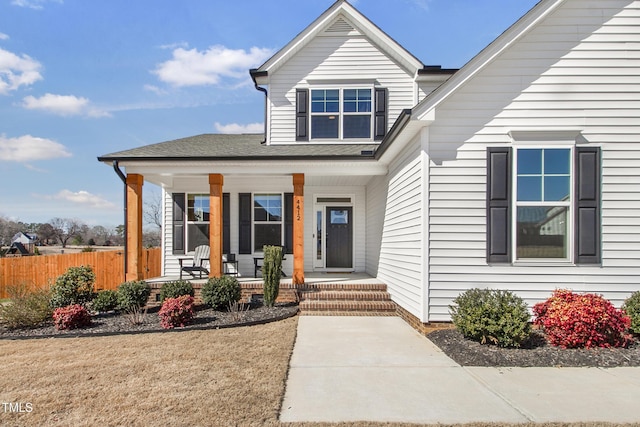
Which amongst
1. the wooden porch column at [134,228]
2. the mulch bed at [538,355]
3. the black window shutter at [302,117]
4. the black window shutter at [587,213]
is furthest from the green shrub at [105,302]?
the black window shutter at [587,213]

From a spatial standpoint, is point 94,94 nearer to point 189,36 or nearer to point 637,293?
point 189,36

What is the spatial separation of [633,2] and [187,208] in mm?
10756

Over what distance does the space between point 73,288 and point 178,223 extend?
11.6 feet

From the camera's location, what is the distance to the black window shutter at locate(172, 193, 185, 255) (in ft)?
35.9

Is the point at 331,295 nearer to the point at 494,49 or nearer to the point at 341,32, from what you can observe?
the point at 494,49

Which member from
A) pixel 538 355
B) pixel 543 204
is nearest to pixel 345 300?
pixel 538 355

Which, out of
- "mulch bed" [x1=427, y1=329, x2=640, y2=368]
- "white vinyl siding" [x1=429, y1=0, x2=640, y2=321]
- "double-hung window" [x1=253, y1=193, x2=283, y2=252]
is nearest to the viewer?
"mulch bed" [x1=427, y1=329, x2=640, y2=368]

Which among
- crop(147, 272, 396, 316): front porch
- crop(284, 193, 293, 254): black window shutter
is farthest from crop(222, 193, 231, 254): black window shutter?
crop(147, 272, 396, 316): front porch

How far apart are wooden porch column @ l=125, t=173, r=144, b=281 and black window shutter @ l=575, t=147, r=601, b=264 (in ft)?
28.8

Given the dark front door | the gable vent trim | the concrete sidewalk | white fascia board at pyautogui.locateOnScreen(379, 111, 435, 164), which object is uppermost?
the gable vent trim

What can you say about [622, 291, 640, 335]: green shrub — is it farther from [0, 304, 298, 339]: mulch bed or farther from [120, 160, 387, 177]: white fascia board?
[0, 304, 298, 339]: mulch bed

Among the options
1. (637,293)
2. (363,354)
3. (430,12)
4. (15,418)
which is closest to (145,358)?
(15,418)

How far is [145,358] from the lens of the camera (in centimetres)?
497

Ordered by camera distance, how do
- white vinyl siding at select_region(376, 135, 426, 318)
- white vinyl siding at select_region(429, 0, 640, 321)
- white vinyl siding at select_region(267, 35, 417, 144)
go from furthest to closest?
1. white vinyl siding at select_region(267, 35, 417, 144)
2. white vinyl siding at select_region(376, 135, 426, 318)
3. white vinyl siding at select_region(429, 0, 640, 321)
